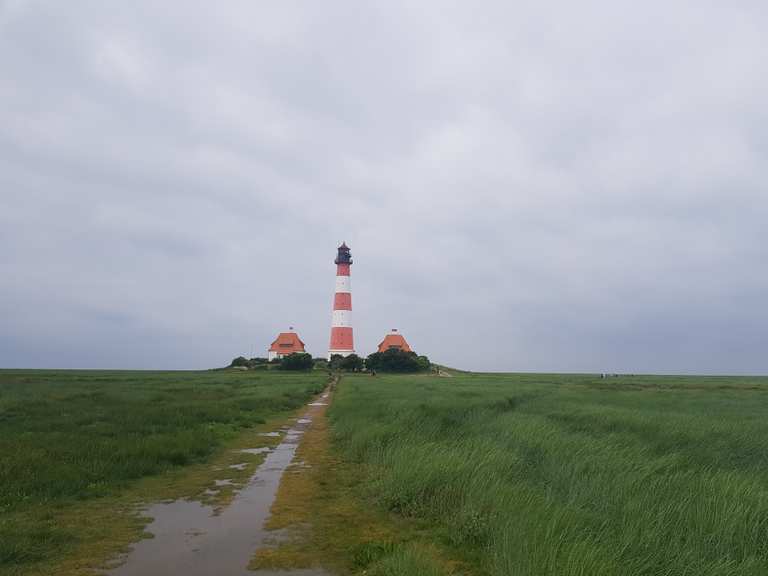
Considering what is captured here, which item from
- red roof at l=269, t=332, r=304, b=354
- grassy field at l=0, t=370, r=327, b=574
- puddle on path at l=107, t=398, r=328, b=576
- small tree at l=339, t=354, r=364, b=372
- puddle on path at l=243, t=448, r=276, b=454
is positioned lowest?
puddle on path at l=243, t=448, r=276, b=454

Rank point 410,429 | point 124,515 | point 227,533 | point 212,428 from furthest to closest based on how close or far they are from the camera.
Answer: point 212,428, point 410,429, point 124,515, point 227,533

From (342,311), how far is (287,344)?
18.9 meters

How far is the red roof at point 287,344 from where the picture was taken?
85.1m

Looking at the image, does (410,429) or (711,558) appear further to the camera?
(410,429)

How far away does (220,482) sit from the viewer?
32.6ft

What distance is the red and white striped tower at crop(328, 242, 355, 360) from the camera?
234 feet

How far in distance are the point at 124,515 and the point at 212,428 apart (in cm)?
865

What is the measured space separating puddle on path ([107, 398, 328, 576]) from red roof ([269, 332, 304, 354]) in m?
76.9

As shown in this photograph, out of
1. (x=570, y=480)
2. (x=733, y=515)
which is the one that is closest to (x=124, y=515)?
(x=570, y=480)

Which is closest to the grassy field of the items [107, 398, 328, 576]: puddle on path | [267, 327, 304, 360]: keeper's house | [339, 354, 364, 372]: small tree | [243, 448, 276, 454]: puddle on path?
[107, 398, 328, 576]: puddle on path

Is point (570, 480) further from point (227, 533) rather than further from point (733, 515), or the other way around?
point (227, 533)

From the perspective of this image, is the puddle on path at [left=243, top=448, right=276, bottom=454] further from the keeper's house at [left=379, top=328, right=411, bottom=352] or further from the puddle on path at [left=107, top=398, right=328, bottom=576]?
the keeper's house at [left=379, top=328, right=411, bottom=352]

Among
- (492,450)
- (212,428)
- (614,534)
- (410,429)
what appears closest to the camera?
(614,534)

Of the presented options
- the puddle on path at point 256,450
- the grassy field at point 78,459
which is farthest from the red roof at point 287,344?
the puddle on path at point 256,450
